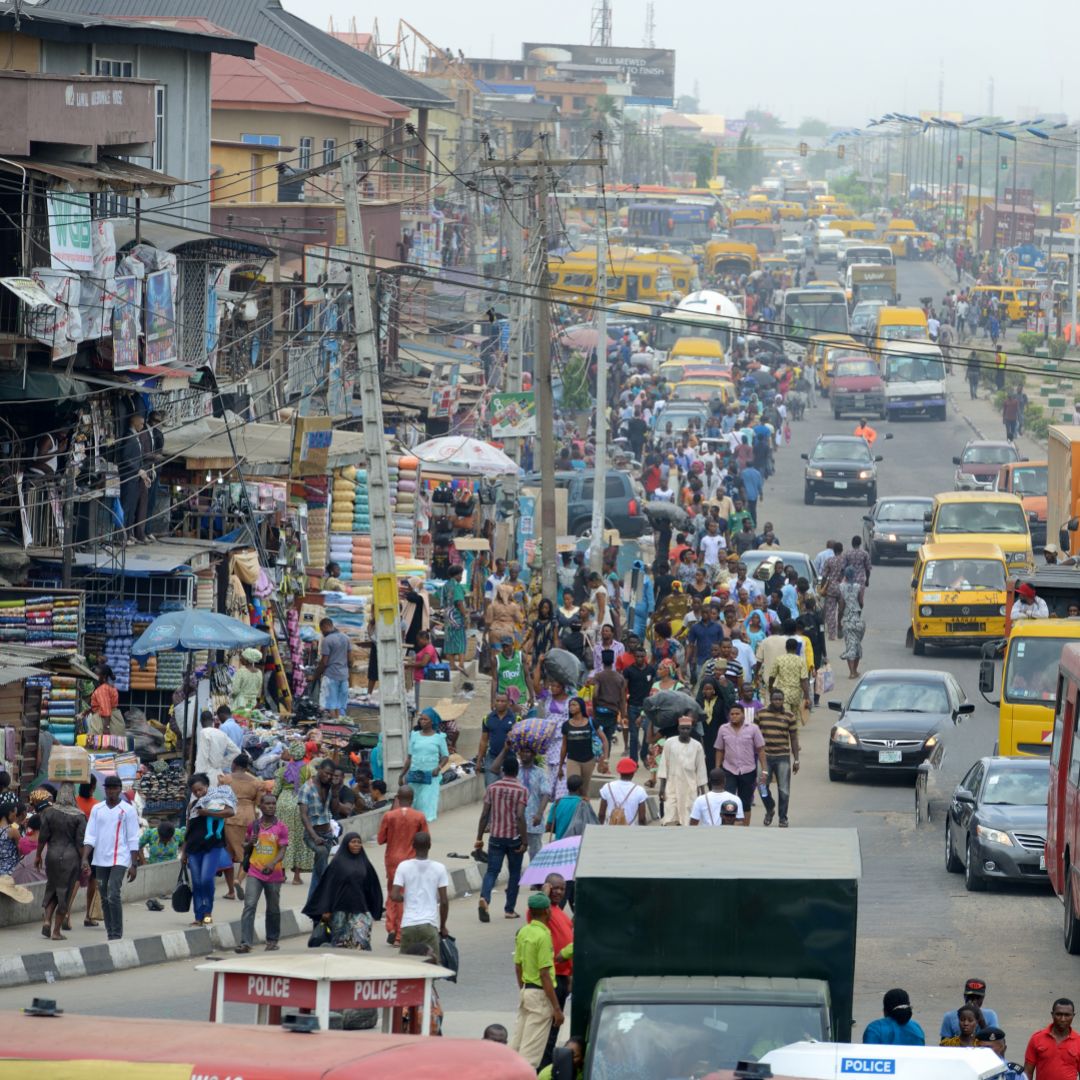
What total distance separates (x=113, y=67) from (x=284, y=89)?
18.8m

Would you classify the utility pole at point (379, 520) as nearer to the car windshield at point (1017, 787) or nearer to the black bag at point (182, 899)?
the black bag at point (182, 899)

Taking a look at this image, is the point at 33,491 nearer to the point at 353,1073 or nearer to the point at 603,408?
the point at 603,408

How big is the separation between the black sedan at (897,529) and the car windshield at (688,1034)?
3055cm

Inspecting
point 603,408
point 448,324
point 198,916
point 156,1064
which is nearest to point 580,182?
point 448,324

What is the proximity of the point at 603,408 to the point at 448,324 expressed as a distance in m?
25.0

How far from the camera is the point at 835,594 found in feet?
105

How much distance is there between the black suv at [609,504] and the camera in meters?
41.2

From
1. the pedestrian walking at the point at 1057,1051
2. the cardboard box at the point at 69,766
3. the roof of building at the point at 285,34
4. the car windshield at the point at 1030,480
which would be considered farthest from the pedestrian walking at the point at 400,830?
the roof of building at the point at 285,34

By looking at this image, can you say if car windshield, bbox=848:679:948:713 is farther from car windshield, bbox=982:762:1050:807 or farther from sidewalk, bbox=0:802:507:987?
sidewalk, bbox=0:802:507:987

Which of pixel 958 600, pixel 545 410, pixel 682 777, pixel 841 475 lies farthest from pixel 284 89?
pixel 682 777

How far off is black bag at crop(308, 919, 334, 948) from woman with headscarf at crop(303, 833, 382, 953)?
48 mm

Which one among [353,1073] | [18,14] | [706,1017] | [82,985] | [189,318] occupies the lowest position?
[82,985]

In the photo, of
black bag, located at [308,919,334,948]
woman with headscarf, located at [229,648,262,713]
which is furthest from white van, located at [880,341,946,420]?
black bag, located at [308,919,334,948]

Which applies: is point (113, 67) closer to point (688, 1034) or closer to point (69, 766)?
point (69, 766)
